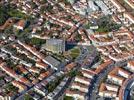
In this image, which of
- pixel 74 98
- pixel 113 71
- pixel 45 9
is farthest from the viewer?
pixel 45 9

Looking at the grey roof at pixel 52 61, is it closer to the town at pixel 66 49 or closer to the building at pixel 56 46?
the town at pixel 66 49

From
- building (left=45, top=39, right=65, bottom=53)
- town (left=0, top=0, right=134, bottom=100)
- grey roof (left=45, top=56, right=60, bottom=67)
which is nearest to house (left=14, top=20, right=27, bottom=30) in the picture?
town (left=0, top=0, right=134, bottom=100)

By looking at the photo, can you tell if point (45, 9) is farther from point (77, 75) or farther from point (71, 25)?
point (77, 75)

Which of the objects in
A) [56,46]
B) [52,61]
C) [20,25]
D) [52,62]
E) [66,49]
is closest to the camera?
[52,62]

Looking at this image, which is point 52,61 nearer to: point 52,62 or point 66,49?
point 52,62

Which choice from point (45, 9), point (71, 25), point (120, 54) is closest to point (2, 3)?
point (45, 9)

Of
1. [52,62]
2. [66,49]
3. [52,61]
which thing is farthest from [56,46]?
[52,62]

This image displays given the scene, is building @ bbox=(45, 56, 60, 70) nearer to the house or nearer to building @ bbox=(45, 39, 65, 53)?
building @ bbox=(45, 39, 65, 53)

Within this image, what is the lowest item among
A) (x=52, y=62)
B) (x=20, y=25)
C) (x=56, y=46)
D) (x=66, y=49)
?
(x=52, y=62)
